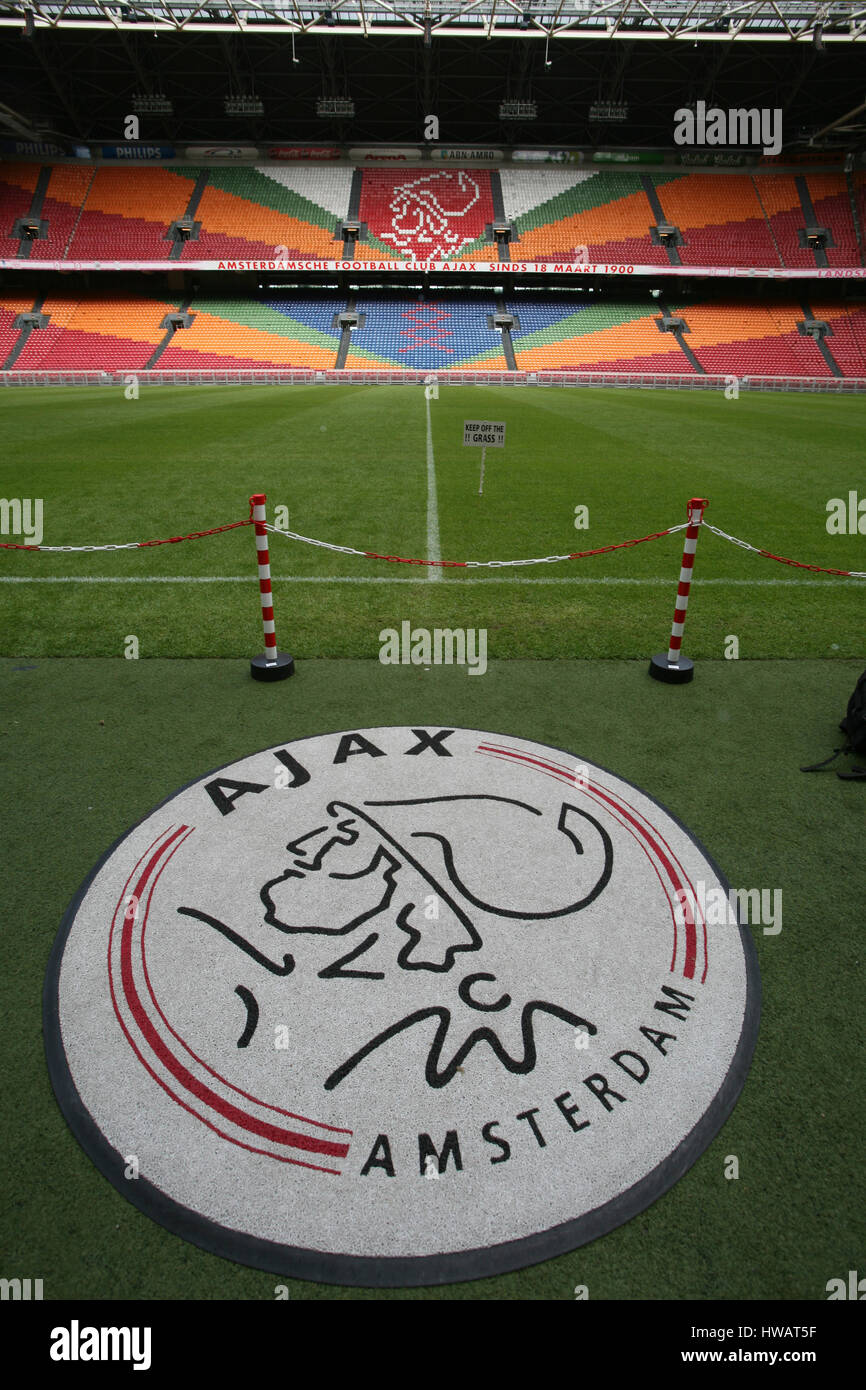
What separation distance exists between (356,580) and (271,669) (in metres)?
2.67

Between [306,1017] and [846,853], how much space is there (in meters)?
3.18

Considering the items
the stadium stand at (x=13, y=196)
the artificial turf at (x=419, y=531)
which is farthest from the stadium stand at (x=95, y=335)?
the artificial turf at (x=419, y=531)

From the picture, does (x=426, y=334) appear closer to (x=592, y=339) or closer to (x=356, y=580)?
(x=592, y=339)

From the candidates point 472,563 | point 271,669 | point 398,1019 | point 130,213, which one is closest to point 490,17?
point 130,213

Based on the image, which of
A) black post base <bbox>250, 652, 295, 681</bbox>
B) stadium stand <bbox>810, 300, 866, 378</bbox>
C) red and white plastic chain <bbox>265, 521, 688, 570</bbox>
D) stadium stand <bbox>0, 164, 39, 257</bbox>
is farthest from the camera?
stadium stand <bbox>0, 164, 39, 257</bbox>

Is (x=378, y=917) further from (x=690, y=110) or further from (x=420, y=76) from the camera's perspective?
(x=690, y=110)

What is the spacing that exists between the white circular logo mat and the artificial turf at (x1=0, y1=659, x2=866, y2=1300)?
0.35 ft

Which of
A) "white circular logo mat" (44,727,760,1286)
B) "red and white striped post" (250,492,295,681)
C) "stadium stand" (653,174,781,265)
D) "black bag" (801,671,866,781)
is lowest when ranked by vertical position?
"white circular logo mat" (44,727,760,1286)

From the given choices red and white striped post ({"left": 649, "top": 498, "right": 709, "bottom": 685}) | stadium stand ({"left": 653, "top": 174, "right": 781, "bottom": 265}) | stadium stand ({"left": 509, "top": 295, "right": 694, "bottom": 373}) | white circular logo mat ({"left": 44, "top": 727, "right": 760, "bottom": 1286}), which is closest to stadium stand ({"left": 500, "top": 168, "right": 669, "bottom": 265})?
stadium stand ({"left": 653, "top": 174, "right": 781, "bottom": 265})

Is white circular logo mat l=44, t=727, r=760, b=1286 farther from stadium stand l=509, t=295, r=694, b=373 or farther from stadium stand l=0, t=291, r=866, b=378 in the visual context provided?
stadium stand l=509, t=295, r=694, b=373

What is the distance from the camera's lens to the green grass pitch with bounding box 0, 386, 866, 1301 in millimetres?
2432

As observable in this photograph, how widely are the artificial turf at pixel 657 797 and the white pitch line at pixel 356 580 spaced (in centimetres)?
209

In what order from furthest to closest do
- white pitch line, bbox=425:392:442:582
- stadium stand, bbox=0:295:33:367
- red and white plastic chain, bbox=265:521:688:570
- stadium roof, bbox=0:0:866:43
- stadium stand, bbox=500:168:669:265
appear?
1. stadium stand, bbox=500:168:669:265
2. stadium stand, bbox=0:295:33:367
3. stadium roof, bbox=0:0:866:43
4. white pitch line, bbox=425:392:442:582
5. red and white plastic chain, bbox=265:521:688:570

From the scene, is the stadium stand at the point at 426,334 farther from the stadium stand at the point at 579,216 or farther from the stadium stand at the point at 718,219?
the stadium stand at the point at 718,219
